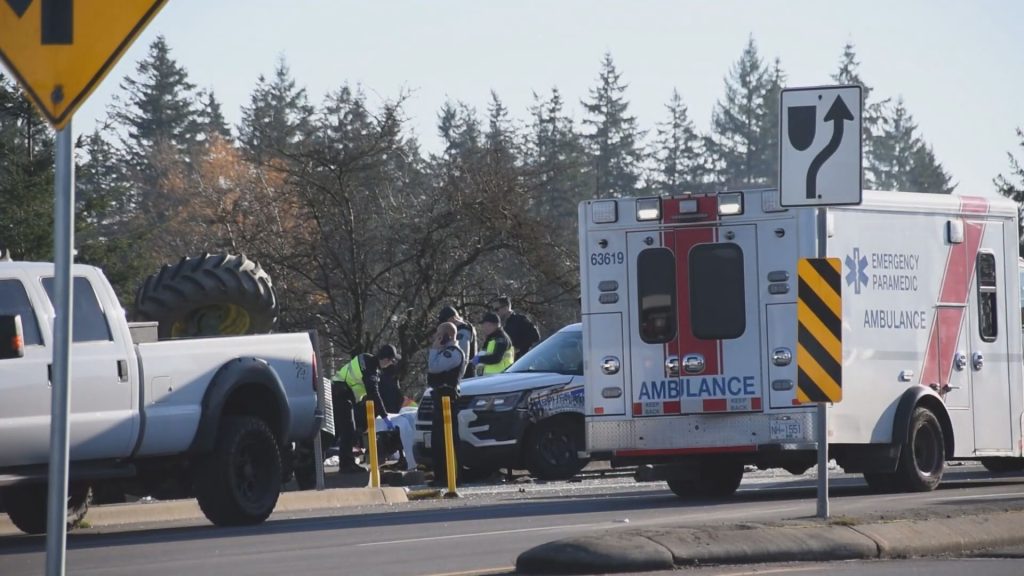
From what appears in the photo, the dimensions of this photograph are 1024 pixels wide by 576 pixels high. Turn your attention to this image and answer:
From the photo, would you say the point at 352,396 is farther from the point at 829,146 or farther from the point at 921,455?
the point at 829,146

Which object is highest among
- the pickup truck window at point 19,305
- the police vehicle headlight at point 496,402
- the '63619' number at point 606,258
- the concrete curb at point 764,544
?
the '63619' number at point 606,258

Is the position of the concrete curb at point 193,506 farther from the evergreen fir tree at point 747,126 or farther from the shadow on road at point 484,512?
the evergreen fir tree at point 747,126

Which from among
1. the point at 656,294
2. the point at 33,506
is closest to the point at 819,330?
the point at 656,294

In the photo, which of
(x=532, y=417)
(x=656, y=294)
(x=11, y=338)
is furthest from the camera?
(x=532, y=417)

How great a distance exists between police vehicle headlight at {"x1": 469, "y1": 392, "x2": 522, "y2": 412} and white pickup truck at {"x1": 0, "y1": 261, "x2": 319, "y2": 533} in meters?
4.88

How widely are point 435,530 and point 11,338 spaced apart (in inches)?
142

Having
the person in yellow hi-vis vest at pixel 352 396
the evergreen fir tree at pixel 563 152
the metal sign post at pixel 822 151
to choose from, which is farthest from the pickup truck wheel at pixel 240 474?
the evergreen fir tree at pixel 563 152

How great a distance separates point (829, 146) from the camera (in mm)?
11211

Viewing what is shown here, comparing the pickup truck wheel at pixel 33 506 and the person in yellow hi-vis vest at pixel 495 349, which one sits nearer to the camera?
the pickup truck wheel at pixel 33 506

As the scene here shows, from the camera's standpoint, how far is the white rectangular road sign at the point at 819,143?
1119 cm

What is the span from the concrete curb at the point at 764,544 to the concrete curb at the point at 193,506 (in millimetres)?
6475

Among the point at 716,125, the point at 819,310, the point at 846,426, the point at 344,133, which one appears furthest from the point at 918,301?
the point at 716,125

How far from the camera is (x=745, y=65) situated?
4931 inches

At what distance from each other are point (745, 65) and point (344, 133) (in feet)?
306
